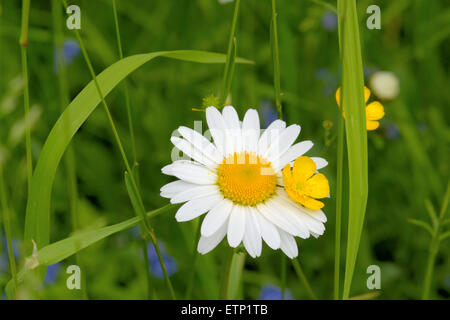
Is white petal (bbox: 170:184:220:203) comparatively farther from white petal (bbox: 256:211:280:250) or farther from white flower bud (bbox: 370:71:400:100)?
white flower bud (bbox: 370:71:400:100)

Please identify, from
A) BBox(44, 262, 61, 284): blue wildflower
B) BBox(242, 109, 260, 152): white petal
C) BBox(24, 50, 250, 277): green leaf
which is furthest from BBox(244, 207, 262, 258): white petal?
BBox(44, 262, 61, 284): blue wildflower

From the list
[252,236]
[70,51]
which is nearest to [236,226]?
[252,236]

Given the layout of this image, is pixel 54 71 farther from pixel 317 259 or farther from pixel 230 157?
pixel 230 157

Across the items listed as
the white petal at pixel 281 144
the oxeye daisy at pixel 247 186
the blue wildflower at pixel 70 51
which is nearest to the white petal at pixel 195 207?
the oxeye daisy at pixel 247 186

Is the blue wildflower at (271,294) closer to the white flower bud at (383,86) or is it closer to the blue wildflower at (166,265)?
the blue wildflower at (166,265)

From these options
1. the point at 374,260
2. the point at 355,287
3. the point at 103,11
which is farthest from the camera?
the point at 103,11
